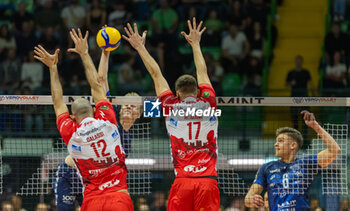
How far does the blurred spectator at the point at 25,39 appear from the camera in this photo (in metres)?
18.8

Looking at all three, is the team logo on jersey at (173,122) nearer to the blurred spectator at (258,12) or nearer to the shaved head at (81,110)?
the shaved head at (81,110)

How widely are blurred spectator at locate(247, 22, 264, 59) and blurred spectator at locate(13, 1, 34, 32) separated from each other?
727 cm

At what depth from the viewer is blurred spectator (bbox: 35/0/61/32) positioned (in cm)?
1934

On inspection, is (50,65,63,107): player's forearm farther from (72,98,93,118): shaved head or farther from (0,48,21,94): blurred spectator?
(0,48,21,94): blurred spectator

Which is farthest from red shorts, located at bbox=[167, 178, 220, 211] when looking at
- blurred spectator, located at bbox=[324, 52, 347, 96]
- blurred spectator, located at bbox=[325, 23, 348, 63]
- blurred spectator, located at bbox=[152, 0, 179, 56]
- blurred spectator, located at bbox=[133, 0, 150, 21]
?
blurred spectator, located at bbox=[133, 0, 150, 21]

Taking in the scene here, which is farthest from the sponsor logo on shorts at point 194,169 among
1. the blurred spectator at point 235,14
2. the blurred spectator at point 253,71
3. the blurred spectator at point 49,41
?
the blurred spectator at point 49,41

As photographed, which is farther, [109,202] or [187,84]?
[187,84]

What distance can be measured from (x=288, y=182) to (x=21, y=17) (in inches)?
500

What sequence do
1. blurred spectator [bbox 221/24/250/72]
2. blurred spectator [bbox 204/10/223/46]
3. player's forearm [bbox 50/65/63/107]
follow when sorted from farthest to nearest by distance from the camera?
blurred spectator [bbox 204/10/223/46]
blurred spectator [bbox 221/24/250/72]
player's forearm [bbox 50/65/63/107]

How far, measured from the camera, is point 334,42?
18422 mm

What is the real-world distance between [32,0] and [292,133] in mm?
12883

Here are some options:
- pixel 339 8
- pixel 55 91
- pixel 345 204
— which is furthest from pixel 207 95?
pixel 339 8

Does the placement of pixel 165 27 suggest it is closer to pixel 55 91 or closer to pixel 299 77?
pixel 299 77

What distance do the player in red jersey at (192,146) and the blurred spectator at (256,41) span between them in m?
10.1
